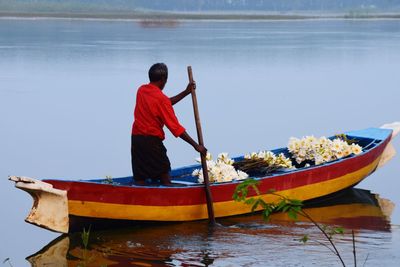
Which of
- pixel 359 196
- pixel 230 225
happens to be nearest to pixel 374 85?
pixel 359 196

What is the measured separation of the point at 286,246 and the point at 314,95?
42.1ft

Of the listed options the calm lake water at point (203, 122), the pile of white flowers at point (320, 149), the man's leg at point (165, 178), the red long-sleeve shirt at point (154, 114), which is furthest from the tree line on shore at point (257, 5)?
the red long-sleeve shirt at point (154, 114)

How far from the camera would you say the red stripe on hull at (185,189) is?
878 cm

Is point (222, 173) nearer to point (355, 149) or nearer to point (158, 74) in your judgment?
point (158, 74)

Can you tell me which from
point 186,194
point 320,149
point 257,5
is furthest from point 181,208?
point 257,5

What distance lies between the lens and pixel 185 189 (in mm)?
9484

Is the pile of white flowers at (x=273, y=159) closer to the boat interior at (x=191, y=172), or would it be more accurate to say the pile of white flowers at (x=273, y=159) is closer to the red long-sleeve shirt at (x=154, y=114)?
the boat interior at (x=191, y=172)

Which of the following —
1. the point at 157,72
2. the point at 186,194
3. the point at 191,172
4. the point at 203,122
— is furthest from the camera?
the point at 203,122

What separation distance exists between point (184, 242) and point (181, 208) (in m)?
0.44

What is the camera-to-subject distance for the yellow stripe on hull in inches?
351

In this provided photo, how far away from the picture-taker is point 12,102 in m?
19.6

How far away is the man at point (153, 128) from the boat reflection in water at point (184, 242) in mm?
522

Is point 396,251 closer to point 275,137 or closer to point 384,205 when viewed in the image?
point 384,205

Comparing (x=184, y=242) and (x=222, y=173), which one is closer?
(x=184, y=242)
